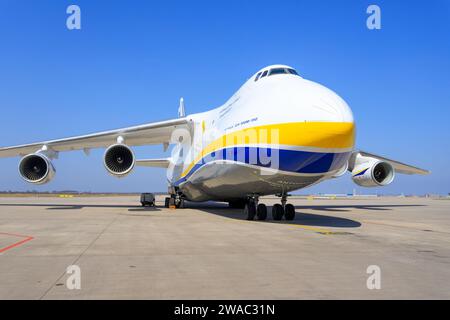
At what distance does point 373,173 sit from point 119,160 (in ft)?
35.1

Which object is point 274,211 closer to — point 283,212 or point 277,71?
point 283,212

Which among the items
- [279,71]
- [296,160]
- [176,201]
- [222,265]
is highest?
[279,71]

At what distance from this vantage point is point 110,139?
1942 centimetres

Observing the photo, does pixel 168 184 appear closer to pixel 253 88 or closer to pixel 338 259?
pixel 253 88

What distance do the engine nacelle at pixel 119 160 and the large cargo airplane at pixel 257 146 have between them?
0.04 meters

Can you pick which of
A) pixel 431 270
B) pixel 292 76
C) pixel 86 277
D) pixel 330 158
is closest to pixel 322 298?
pixel 431 270

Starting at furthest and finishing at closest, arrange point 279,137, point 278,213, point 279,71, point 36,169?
point 36,169 < point 278,213 < point 279,71 < point 279,137

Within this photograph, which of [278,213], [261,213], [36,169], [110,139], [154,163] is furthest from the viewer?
[154,163]

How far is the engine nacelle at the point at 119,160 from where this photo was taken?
1648 cm

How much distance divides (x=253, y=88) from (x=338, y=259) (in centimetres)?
754

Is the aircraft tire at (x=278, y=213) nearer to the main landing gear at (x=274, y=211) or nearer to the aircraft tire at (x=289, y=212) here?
the main landing gear at (x=274, y=211)

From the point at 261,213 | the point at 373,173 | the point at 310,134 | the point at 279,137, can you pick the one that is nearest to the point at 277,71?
the point at 279,137

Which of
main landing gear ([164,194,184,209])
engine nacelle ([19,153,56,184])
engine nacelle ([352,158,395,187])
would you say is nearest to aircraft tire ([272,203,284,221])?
engine nacelle ([352,158,395,187])

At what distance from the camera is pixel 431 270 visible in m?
5.32
